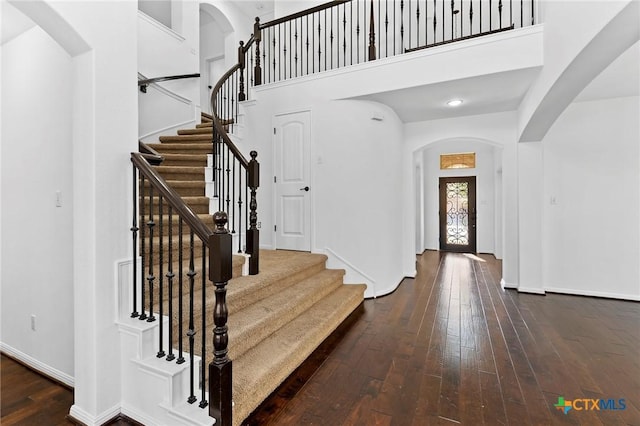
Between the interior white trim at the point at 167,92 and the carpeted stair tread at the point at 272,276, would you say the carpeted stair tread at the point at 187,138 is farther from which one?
the carpeted stair tread at the point at 272,276

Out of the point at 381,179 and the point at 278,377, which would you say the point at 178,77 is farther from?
the point at 278,377

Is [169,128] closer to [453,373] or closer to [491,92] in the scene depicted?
[491,92]

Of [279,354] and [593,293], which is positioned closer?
[279,354]

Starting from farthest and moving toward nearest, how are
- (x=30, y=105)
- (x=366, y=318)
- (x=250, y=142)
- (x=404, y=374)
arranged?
(x=250, y=142), (x=366, y=318), (x=30, y=105), (x=404, y=374)

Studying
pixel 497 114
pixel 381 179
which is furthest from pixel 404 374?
pixel 497 114

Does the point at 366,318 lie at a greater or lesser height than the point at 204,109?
lesser

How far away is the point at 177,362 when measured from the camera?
68.3 inches

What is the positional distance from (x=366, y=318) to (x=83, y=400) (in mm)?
2565

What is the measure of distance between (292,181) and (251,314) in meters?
2.51

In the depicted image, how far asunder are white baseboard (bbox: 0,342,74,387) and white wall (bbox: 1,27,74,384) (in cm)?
1

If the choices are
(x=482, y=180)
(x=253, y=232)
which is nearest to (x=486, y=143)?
(x=482, y=180)

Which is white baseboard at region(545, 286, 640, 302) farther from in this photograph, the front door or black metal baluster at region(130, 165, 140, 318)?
black metal baluster at region(130, 165, 140, 318)

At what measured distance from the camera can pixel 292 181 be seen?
14.9 feet

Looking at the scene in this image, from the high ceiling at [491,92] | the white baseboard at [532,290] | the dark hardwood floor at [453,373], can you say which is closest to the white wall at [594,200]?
the white baseboard at [532,290]
